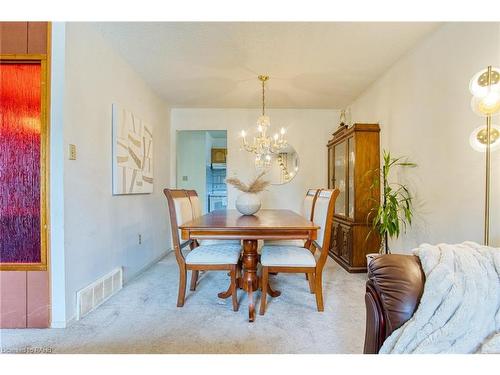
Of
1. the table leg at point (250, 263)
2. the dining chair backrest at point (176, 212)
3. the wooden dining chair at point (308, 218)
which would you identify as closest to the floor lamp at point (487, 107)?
the wooden dining chair at point (308, 218)

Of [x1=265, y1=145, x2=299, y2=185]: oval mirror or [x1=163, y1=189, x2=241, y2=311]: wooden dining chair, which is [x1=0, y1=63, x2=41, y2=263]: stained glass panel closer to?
[x1=163, y1=189, x2=241, y2=311]: wooden dining chair

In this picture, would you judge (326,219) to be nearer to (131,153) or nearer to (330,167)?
(131,153)

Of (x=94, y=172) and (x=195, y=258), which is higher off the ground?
(x=94, y=172)

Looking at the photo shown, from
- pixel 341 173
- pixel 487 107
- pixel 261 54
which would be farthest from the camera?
pixel 341 173

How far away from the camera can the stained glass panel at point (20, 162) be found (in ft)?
5.87

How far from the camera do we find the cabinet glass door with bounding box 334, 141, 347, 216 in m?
3.46

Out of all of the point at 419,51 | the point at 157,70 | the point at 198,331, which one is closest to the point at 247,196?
the point at 198,331

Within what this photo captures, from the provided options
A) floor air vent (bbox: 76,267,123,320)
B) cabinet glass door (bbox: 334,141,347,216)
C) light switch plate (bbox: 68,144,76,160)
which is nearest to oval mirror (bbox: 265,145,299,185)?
cabinet glass door (bbox: 334,141,347,216)

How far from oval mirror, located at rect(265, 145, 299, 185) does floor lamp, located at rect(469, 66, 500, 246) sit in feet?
9.36

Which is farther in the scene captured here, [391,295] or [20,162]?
[20,162]

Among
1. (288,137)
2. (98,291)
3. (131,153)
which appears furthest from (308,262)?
(288,137)

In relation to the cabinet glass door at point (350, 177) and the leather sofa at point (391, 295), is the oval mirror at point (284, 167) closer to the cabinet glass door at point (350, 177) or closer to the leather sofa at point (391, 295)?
the cabinet glass door at point (350, 177)

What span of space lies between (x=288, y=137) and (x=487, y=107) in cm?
305

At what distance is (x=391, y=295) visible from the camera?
0.90 metres
